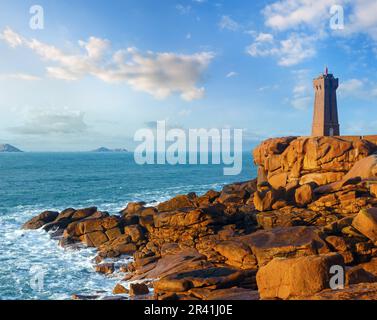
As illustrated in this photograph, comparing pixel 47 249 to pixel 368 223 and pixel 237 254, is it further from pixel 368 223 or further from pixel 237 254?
pixel 368 223

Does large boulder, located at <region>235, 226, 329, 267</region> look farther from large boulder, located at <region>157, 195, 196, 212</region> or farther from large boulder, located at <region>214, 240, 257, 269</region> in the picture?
large boulder, located at <region>157, 195, 196, 212</region>

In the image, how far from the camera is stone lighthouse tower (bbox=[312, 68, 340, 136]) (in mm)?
56056

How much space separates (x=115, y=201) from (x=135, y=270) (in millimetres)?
33321

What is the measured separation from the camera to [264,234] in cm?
2250

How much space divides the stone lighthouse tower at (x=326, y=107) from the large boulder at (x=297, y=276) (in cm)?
4818

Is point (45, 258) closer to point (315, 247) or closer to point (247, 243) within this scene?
point (247, 243)

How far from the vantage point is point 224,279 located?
1773 cm

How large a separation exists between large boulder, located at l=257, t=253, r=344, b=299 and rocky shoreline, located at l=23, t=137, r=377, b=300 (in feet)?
0.12

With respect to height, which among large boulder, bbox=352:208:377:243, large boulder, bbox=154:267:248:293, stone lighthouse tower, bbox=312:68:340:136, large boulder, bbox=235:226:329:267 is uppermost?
stone lighthouse tower, bbox=312:68:340:136

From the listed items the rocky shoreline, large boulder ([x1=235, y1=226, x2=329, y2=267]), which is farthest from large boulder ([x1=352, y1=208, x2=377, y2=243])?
large boulder ([x1=235, y1=226, x2=329, y2=267])

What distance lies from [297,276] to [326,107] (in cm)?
5105

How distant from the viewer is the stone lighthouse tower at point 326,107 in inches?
2207

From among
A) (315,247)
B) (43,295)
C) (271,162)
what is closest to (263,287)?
(315,247)
